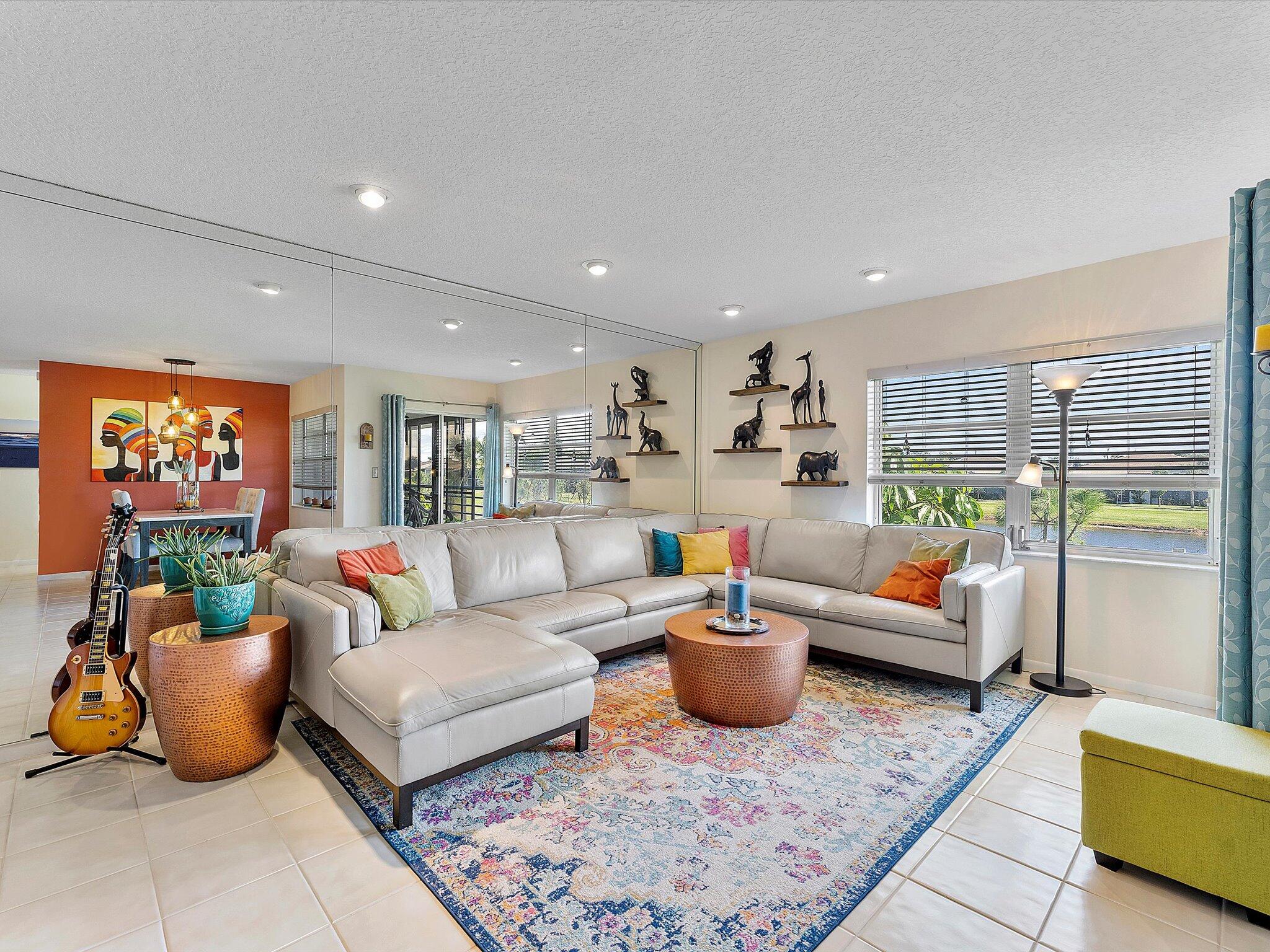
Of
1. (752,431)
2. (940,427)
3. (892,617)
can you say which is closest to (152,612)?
(892,617)

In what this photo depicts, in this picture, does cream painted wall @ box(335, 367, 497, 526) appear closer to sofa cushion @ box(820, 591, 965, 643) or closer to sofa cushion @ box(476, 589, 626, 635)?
sofa cushion @ box(476, 589, 626, 635)

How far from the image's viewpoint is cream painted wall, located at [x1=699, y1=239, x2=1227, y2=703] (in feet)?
10.6

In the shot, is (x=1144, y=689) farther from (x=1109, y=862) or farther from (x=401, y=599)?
(x=401, y=599)

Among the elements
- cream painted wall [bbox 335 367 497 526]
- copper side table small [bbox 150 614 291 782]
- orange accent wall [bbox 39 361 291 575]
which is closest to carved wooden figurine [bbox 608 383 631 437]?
cream painted wall [bbox 335 367 497 526]

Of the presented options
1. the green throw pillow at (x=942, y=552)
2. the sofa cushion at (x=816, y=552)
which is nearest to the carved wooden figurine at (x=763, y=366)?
the sofa cushion at (x=816, y=552)

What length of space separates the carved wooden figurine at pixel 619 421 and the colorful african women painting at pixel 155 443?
2.77 metres

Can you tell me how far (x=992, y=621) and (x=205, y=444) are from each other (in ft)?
14.3

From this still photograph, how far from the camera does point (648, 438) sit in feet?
17.7

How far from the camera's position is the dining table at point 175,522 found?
2.92m

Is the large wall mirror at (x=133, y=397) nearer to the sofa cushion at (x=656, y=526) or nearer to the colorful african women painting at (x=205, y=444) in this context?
the colorful african women painting at (x=205, y=444)

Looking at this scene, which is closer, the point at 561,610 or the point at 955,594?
the point at 955,594

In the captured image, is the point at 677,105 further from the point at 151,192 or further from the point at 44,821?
the point at 44,821

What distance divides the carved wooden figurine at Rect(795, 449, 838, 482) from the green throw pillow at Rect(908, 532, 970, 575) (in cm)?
95

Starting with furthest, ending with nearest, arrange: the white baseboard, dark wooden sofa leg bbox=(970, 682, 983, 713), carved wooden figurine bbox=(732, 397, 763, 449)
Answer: carved wooden figurine bbox=(732, 397, 763, 449) < the white baseboard < dark wooden sofa leg bbox=(970, 682, 983, 713)
